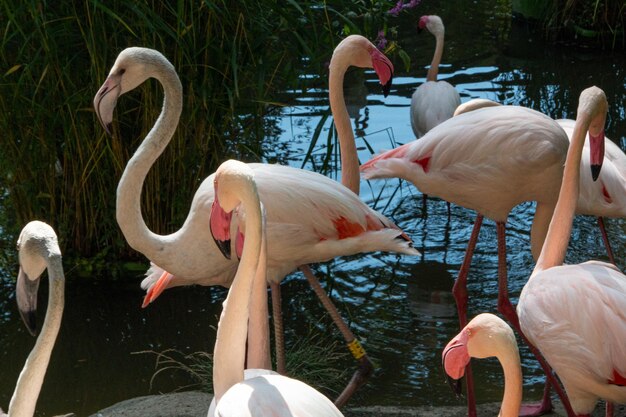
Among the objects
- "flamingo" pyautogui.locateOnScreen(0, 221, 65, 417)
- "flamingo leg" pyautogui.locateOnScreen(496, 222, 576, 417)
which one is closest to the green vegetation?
"flamingo leg" pyautogui.locateOnScreen(496, 222, 576, 417)

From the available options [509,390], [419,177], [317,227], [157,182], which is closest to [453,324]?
[419,177]

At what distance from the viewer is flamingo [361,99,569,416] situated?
4.67 meters

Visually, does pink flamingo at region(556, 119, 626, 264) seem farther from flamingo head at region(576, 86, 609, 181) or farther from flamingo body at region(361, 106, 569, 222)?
flamingo head at region(576, 86, 609, 181)

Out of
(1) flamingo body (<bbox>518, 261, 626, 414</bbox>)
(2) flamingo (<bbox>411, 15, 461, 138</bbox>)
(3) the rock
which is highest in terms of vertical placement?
(2) flamingo (<bbox>411, 15, 461, 138</bbox>)

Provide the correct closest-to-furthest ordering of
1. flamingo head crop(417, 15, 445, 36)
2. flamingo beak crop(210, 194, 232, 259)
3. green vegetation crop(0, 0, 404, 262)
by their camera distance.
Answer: flamingo beak crop(210, 194, 232, 259), green vegetation crop(0, 0, 404, 262), flamingo head crop(417, 15, 445, 36)

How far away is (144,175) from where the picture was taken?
167 inches

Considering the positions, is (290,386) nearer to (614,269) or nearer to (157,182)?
(614,269)

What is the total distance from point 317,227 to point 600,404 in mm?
1591

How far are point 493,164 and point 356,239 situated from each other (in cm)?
81

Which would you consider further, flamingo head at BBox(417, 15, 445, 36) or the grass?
flamingo head at BBox(417, 15, 445, 36)

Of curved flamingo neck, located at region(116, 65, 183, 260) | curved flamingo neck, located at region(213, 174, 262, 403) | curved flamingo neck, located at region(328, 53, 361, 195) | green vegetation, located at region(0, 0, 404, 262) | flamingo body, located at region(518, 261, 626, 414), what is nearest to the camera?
curved flamingo neck, located at region(213, 174, 262, 403)

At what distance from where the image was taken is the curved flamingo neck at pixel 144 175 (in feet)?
13.8

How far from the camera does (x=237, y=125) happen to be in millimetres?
5738

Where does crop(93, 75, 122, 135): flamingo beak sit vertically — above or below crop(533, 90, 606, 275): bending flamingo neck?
above
